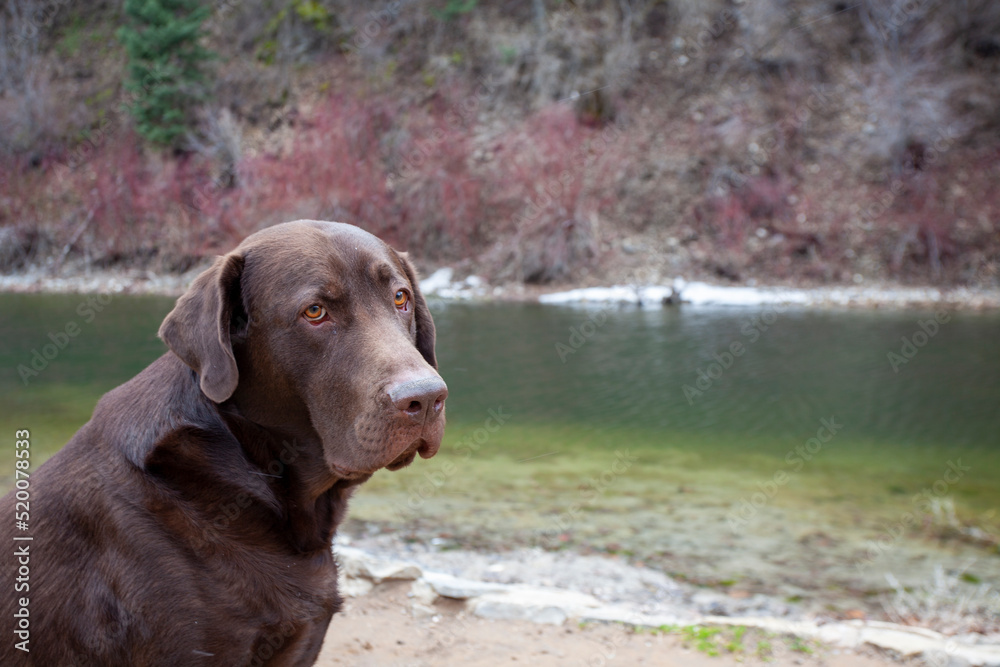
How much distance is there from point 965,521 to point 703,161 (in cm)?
2431

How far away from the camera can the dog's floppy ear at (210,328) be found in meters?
2.12

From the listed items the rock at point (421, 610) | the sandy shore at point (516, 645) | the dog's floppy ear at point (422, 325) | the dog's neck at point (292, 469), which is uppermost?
the dog's floppy ear at point (422, 325)

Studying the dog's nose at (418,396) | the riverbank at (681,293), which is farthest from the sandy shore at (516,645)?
the riverbank at (681,293)

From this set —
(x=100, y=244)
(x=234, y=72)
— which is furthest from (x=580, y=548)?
(x=234, y=72)

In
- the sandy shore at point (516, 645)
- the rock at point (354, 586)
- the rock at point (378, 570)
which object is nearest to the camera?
the sandy shore at point (516, 645)

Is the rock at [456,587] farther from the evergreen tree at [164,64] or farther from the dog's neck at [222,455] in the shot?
the evergreen tree at [164,64]

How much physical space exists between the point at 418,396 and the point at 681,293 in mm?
20672

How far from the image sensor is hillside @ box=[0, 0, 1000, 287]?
25.0 m

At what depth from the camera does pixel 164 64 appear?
3300cm

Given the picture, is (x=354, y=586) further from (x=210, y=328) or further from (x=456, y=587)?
(x=210, y=328)

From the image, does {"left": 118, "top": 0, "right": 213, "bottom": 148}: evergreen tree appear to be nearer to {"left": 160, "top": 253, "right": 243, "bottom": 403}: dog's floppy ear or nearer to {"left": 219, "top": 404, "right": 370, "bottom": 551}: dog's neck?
{"left": 160, "top": 253, "right": 243, "bottom": 403}: dog's floppy ear

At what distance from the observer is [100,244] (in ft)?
96.0

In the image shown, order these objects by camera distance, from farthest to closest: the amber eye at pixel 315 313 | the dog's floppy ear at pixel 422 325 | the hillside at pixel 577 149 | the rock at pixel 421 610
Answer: the hillside at pixel 577 149 → the rock at pixel 421 610 → the dog's floppy ear at pixel 422 325 → the amber eye at pixel 315 313

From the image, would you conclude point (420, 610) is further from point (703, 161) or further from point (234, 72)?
point (234, 72)
